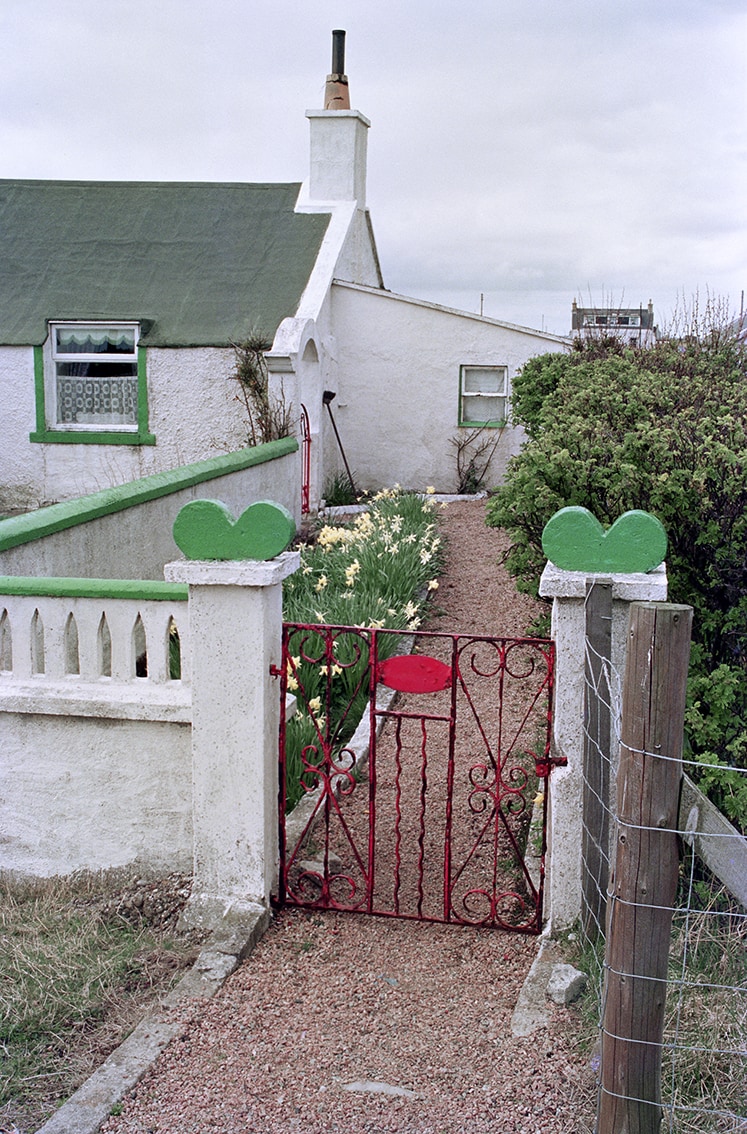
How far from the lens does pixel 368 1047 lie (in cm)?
360

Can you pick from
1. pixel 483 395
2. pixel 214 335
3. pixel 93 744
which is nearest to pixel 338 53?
pixel 214 335

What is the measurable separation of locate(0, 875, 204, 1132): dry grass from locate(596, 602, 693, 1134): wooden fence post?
1841mm

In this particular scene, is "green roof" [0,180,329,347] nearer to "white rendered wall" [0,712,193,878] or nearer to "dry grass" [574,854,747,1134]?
"white rendered wall" [0,712,193,878]

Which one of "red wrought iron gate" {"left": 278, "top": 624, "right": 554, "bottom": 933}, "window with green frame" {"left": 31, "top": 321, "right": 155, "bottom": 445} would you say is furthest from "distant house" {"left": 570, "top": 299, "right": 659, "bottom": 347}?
"red wrought iron gate" {"left": 278, "top": 624, "right": 554, "bottom": 933}

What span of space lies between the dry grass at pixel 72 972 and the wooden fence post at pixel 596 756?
1.61 m

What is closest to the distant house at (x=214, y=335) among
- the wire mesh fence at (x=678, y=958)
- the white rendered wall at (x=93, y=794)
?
the white rendered wall at (x=93, y=794)

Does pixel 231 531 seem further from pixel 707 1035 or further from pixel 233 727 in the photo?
pixel 707 1035

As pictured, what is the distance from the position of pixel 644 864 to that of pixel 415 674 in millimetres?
1744

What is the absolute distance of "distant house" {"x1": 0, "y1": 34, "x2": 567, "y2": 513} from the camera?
566 inches

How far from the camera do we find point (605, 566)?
3.97 m

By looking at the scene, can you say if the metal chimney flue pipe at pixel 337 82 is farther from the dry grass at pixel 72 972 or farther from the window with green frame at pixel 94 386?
the dry grass at pixel 72 972

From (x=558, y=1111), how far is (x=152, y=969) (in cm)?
172

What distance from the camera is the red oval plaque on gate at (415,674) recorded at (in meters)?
4.31

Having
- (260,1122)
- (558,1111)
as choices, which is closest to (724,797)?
(558,1111)
